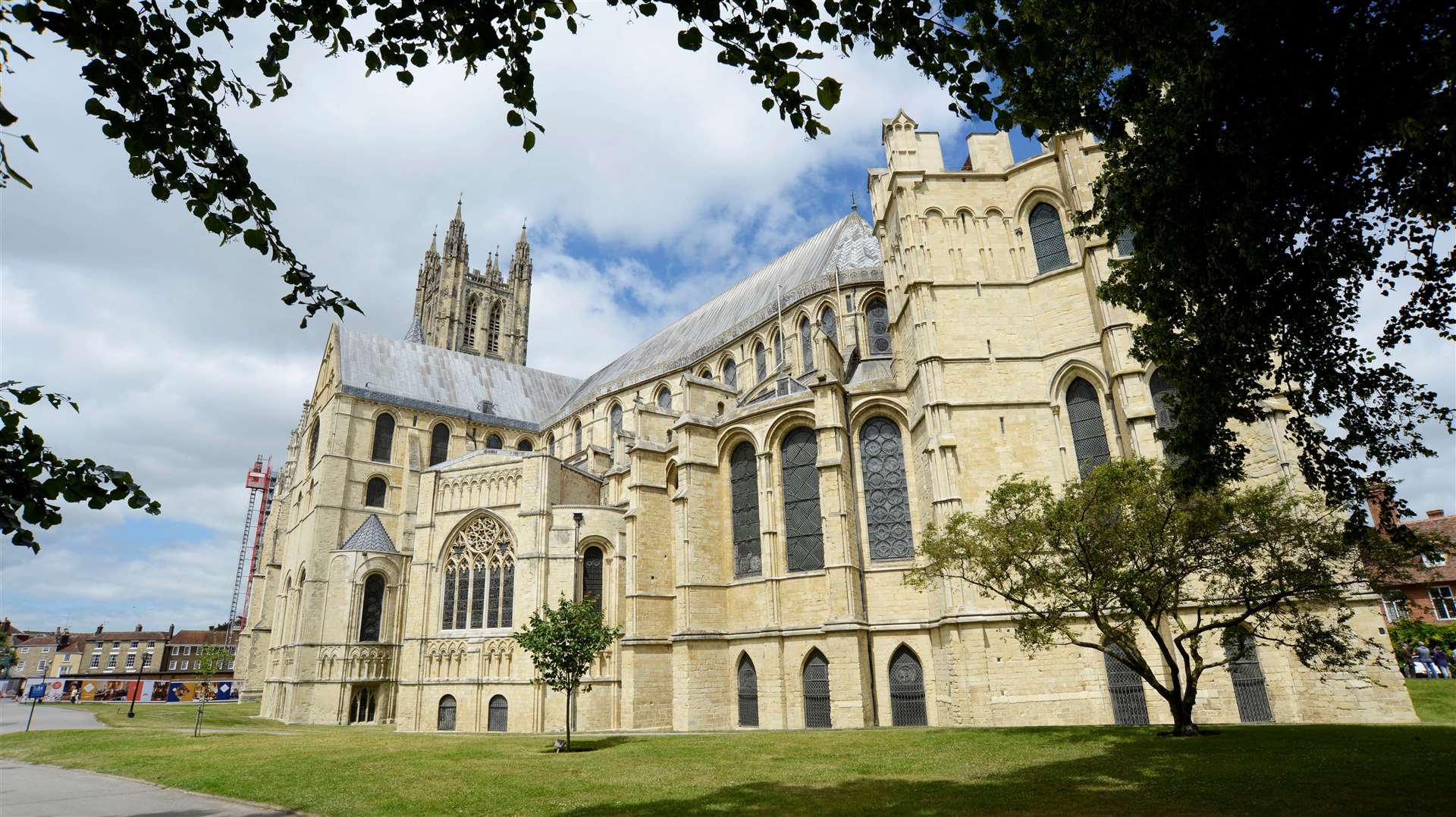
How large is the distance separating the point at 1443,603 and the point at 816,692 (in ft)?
138

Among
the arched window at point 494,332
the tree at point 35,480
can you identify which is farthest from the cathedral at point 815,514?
the arched window at point 494,332

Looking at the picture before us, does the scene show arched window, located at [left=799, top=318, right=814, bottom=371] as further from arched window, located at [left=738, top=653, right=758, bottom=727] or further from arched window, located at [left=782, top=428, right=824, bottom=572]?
arched window, located at [left=738, top=653, right=758, bottom=727]

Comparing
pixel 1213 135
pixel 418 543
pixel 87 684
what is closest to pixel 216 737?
pixel 418 543

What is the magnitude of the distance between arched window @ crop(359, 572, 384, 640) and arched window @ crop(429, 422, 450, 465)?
8.02m

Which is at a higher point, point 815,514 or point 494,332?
point 494,332

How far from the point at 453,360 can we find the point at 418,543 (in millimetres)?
18226

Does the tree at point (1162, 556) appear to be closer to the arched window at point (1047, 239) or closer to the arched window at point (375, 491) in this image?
the arched window at point (1047, 239)

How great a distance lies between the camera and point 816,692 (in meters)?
21.6

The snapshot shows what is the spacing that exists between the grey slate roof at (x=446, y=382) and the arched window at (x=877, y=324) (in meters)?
24.1

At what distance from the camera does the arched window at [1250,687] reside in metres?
16.4

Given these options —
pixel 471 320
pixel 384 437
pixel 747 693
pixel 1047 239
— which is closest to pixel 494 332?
pixel 471 320

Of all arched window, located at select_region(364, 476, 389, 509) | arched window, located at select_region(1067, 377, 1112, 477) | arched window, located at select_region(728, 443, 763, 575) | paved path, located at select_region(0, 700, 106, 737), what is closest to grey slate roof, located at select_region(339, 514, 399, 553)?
arched window, located at select_region(364, 476, 389, 509)

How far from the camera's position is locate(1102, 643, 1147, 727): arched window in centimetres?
1750

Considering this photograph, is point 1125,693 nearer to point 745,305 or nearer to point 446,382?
point 745,305
